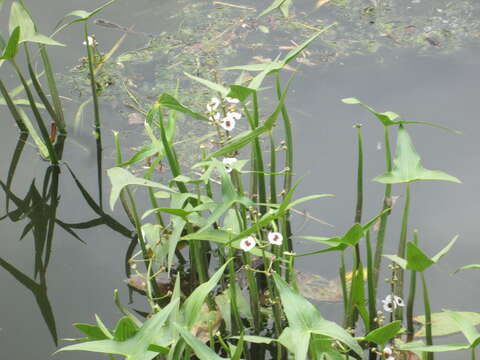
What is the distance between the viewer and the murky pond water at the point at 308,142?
77.0 inches

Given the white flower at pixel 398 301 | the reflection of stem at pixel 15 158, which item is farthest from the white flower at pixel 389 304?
the reflection of stem at pixel 15 158

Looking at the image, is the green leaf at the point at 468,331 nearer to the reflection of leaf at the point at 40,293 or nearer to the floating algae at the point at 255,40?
the reflection of leaf at the point at 40,293

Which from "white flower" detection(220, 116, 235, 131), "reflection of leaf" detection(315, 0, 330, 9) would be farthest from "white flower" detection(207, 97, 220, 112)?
"reflection of leaf" detection(315, 0, 330, 9)

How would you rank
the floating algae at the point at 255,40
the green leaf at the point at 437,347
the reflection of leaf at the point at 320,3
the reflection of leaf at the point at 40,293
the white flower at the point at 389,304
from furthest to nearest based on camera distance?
the reflection of leaf at the point at 320,3 < the floating algae at the point at 255,40 < the reflection of leaf at the point at 40,293 < the white flower at the point at 389,304 < the green leaf at the point at 437,347

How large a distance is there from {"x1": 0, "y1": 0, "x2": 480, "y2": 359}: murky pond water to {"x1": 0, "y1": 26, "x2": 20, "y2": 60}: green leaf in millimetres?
547

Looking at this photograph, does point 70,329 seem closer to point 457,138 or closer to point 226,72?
point 226,72

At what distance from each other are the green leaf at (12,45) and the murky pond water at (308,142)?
0.55m

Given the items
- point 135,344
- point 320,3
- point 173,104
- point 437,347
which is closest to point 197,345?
point 135,344

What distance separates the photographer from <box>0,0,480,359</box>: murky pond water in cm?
196

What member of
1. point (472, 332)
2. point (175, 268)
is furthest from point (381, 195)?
point (472, 332)

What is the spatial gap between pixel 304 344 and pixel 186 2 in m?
2.01

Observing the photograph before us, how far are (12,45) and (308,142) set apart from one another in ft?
3.16

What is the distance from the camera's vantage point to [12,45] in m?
1.80

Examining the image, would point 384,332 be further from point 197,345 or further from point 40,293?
point 40,293
